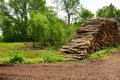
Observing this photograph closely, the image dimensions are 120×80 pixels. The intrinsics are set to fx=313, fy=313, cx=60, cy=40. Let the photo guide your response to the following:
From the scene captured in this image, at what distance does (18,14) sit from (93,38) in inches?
1585

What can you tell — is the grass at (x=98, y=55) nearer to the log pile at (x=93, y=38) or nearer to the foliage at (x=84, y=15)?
the log pile at (x=93, y=38)

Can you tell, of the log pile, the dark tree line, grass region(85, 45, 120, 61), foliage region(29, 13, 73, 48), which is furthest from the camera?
the dark tree line

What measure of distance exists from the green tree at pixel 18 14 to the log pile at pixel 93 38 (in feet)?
117

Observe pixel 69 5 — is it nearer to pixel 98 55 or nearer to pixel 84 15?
pixel 84 15

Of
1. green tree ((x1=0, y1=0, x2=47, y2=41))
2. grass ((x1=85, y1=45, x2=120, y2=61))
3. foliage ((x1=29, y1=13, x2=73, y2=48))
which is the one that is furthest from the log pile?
green tree ((x1=0, y1=0, x2=47, y2=41))

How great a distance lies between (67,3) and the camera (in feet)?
225

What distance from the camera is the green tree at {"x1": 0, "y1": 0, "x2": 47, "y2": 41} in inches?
2303

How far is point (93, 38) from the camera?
68.0 ft

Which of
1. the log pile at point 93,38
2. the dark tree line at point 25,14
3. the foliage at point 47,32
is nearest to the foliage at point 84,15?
the dark tree line at point 25,14

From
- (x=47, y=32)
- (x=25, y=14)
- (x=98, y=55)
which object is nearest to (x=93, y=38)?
(x=98, y=55)

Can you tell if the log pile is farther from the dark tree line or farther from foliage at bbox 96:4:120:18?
foliage at bbox 96:4:120:18

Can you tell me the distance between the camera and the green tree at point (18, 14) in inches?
2303

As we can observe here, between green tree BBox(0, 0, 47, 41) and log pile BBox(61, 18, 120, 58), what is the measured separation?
35.7 metres

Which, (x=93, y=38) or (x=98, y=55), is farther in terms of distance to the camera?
(x=93, y=38)
